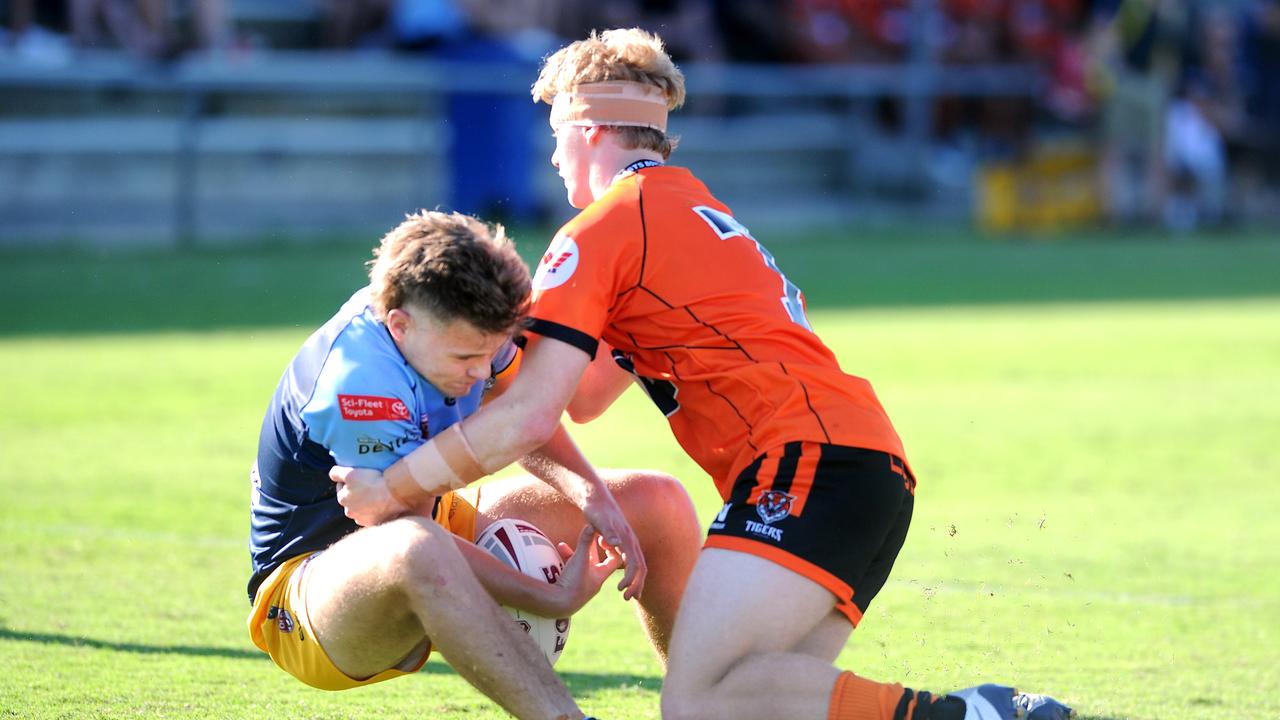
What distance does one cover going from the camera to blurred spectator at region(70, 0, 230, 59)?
60.4 feet

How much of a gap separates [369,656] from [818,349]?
4.72 ft

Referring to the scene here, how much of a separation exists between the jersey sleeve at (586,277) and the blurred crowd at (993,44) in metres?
15.0

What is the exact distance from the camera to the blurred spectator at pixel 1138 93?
23.3 m

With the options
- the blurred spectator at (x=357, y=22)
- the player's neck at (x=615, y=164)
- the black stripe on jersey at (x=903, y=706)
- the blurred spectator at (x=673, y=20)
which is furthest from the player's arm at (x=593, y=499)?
the blurred spectator at (x=673, y=20)

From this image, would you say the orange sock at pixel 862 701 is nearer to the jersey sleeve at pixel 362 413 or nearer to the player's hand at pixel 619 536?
the player's hand at pixel 619 536

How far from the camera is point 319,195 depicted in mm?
19656

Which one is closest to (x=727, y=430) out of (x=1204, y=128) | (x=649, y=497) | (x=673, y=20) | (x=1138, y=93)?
(x=649, y=497)

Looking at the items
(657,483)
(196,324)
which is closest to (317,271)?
(196,324)

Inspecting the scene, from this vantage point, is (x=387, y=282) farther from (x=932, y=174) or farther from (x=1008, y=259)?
(x=932, y=174)

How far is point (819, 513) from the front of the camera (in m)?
4.27

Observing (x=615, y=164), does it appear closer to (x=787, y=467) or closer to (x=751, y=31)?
(x=787, y=467)

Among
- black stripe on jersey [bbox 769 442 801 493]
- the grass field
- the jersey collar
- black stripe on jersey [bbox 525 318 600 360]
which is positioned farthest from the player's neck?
the grass field

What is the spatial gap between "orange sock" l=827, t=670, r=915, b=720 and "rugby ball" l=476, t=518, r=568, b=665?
84cm

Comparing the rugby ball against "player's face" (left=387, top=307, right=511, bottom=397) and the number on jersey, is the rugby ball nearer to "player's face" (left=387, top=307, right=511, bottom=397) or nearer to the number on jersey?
"player's face" (left=387, top=307, right=511, bottom=397)
